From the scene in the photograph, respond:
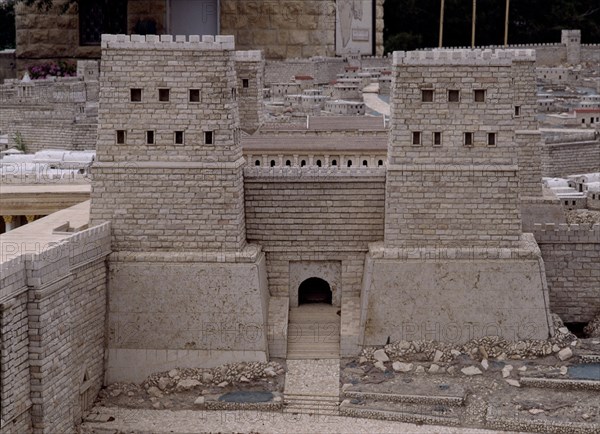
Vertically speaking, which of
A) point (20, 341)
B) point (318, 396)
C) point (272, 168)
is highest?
point (272, 168)

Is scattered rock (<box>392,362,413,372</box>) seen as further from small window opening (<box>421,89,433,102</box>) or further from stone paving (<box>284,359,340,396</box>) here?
small window opening (<box>421,89,433,102</box>)

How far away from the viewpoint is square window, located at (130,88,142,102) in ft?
103

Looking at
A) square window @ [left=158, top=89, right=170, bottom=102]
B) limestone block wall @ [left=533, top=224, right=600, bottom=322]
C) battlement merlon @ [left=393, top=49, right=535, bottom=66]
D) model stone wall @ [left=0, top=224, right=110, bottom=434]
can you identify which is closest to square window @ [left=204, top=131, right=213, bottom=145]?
square window @ [left=158, top=89, right=170, bottom=102]

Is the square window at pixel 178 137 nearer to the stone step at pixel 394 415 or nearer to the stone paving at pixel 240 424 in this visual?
the stone paving at pixel 240 424

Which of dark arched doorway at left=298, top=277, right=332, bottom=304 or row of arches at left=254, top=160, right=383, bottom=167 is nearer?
dark arched doorway at left=298, top=277, right=332, bottom=304

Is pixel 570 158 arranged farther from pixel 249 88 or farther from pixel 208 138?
pixel 208 138

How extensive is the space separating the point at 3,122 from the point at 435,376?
30757 millimetres

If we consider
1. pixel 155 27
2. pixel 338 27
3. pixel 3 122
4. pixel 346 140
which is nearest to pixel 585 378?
pixel 346 140

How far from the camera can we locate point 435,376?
103 ft

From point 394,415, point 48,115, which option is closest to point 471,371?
point 394,415

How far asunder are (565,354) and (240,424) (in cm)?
819

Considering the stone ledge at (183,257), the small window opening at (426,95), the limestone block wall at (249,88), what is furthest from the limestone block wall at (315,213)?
the limestone block wall at (249,88)

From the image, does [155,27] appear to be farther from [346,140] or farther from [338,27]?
[346,140]

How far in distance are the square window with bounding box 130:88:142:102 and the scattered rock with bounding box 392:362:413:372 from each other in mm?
8748
